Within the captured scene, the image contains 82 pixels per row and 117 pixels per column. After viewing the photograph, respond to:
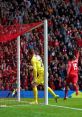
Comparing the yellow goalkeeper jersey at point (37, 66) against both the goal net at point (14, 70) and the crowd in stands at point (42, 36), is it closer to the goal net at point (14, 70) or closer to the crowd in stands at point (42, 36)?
the goal net at point (14, 70)

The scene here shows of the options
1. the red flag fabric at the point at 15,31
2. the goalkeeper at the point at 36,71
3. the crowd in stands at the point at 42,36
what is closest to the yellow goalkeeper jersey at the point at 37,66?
the goalkeeper at the point at 36,71

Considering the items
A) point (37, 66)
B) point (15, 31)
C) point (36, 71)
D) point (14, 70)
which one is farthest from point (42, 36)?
point (36, 71)

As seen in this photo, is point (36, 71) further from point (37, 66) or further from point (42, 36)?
point (42, 36)

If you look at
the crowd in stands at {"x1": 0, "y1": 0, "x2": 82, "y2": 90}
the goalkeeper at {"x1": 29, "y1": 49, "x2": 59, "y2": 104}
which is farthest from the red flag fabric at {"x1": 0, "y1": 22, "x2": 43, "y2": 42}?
the crowd in stands at {"x1": 0, "y1": 0, "x2": 82, "y2": 90}

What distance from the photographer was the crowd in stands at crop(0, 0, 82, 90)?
22672mm

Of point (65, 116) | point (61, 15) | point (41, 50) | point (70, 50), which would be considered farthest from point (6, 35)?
point (61, 15)

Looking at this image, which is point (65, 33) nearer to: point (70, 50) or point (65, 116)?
point (70, 50)

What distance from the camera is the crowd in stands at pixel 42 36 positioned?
893 inches

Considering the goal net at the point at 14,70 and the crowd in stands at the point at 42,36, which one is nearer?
the goal net at the point at 14,70

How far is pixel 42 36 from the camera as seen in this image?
28516 mm

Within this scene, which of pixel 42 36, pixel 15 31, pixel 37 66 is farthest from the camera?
pixel 42 36

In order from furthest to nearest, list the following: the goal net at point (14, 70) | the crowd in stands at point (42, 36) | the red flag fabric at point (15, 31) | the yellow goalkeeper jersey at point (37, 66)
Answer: the crowd in stands at point (42, 36) → the goal net at point (14, 70) → the red flag fabric at point (15, 31) → the yellow goalkeeper jersey at point (37, 66)

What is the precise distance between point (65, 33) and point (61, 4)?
3697 mm

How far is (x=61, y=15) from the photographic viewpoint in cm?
3319
